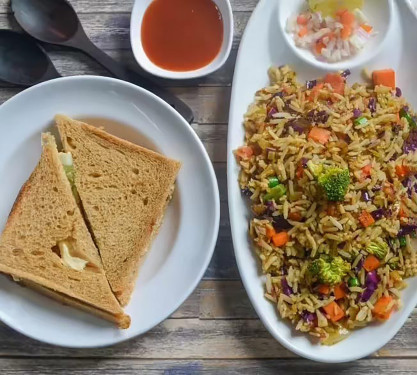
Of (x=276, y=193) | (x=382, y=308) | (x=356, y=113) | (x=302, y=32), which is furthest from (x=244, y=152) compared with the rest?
(x=382, y=308)

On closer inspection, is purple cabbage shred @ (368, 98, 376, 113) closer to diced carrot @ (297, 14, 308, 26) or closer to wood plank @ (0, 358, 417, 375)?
diced carrot @ (297, 14, 308, 26)

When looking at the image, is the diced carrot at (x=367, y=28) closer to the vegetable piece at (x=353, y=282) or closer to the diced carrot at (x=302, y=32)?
the diced carrot at (x=302, y=32)

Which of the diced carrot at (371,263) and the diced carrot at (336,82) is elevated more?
the diced carrot at (336,82)

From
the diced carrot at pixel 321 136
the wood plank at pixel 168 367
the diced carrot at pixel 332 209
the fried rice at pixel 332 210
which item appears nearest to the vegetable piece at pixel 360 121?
the fried rice at pixel 332 210

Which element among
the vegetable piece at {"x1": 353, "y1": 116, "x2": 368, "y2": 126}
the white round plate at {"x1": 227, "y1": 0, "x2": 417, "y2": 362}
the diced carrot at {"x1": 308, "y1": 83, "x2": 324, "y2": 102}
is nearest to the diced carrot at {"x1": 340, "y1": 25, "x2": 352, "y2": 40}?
the white round plate at {"x1": 227, "y1": 0, "x2": 417, "y2": 362}

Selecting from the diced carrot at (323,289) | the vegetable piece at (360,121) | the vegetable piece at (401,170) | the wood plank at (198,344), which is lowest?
the wood plank at (198,344)

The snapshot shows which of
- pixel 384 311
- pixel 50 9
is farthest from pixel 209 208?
pixel 50 9
